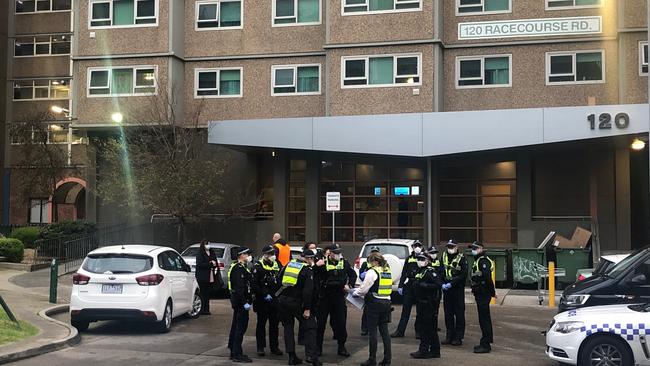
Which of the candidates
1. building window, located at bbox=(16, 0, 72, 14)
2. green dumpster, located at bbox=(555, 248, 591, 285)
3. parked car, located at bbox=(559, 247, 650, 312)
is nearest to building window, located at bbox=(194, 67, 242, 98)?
green dumpster, located at bbox=(555, 248, 591, 285)

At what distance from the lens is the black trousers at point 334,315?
34.3 ft

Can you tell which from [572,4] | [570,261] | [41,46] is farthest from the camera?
[41,46]

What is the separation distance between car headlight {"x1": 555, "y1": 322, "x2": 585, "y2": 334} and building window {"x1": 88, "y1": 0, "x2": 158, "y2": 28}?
2153cm

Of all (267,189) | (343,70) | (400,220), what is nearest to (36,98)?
(267,189)

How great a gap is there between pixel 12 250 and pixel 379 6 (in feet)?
52.1

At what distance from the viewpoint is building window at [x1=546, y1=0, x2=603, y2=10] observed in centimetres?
2327

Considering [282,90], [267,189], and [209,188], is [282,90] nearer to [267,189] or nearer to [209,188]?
[267,189]

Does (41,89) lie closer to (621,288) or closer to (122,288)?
(122,288)

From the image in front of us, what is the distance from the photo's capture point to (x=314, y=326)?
377 inches

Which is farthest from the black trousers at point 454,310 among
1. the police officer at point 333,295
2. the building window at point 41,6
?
the building window at point 41,6

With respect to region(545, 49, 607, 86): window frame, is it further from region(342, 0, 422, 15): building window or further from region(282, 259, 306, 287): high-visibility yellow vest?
region(282, 259, 306, 287): high-visibility yellow vest

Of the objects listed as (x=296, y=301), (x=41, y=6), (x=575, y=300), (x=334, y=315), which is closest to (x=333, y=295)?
(x=334, y=315)

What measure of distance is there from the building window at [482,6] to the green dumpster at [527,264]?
9692 millimetres

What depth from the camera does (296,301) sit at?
972 cm
